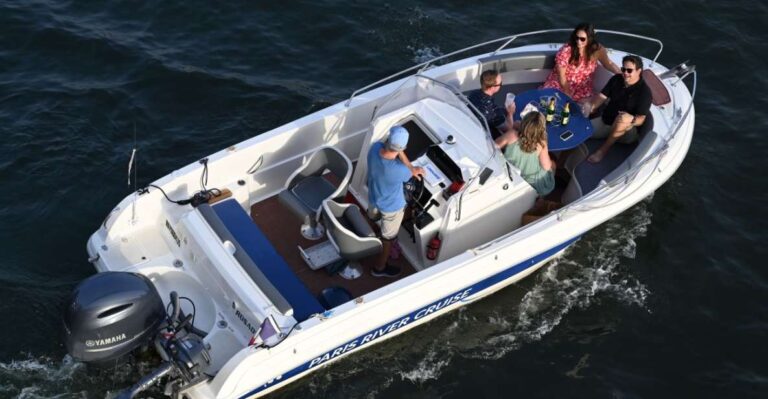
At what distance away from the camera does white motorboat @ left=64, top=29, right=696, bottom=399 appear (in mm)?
8031

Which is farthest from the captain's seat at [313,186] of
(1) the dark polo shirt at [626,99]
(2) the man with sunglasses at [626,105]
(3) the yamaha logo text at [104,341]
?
(1) the dark polo shirt at [626,99]

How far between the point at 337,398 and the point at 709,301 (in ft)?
14.6

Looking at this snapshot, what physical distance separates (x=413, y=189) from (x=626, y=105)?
9.38 ft

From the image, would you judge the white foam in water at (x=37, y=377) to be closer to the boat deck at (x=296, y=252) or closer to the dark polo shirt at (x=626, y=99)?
the boat deck at (x=296, y=252)

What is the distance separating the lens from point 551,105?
9.95m

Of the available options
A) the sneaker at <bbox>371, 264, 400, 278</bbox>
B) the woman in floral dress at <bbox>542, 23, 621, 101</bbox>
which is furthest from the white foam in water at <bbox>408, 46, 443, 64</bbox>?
the sneaker at <bbox>371, 264, 400, 278</bbox>

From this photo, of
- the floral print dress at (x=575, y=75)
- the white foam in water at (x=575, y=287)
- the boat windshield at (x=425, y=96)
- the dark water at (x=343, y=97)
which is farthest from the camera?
the floral print dress at (x=575, y=75)

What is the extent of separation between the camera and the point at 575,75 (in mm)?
10719

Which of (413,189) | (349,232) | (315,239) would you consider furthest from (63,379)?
(413,189)

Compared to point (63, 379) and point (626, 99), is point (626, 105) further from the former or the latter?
point (63, 379)

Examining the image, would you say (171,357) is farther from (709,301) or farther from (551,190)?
(709,301)

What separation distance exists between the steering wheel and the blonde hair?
1.13 metres

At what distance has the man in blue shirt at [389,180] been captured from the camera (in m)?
8.48

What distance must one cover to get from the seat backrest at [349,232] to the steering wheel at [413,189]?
513 mm
